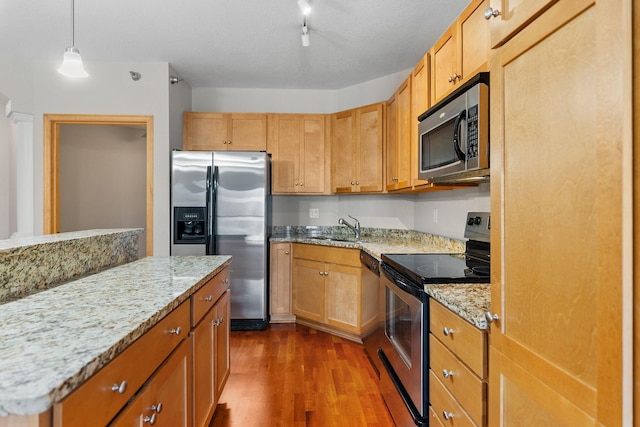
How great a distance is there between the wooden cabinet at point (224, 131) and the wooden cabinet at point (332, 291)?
1.21 m

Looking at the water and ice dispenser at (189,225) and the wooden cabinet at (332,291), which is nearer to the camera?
the wooden cabinet at (332,291)

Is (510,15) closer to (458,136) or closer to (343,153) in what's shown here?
(458,136)

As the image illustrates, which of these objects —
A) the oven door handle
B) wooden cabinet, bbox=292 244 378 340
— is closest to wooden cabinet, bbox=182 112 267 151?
wooden cabinet, bbox=292 244 378 340

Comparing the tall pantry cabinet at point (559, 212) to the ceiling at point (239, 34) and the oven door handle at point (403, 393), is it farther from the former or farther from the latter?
the ceiling at point (239, 34)

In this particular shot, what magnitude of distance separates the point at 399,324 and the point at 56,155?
11.1ft

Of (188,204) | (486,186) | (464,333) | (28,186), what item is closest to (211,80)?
(188,204)

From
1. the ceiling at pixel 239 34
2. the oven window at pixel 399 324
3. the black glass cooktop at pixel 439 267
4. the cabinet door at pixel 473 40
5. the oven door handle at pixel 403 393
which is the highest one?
the ceiling at pixel 239 34

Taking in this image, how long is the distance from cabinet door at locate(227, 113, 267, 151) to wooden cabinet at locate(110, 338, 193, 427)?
253 cm

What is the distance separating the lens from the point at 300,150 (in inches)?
142

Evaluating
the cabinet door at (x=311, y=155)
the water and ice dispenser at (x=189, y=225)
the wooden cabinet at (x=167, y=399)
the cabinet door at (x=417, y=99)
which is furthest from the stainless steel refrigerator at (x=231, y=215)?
the wooden cabinet at (x=167, y=399)

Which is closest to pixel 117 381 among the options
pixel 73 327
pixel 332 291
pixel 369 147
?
pixel 73 327

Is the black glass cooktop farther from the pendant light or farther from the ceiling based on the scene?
the pendant light

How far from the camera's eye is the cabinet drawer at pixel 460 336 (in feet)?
3.49

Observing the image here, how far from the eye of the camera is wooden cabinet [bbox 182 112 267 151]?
355cm
